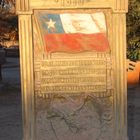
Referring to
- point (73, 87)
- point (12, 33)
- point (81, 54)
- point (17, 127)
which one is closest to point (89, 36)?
point (81, 54)

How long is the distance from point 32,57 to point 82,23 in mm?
801

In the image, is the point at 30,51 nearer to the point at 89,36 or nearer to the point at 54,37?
the point at 54,37

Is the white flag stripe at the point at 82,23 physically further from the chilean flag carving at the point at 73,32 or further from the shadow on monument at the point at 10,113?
the shadow on monument at the point at 10,113

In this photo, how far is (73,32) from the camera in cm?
702

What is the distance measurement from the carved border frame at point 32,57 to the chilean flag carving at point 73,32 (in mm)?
122

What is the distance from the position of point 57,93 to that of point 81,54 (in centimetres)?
61

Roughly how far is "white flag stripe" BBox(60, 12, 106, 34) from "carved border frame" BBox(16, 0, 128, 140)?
12 cm

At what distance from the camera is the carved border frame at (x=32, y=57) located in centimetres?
693

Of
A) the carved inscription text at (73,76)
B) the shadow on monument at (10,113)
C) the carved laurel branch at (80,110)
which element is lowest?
the shadow on monument at (10,113)

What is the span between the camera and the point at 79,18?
7.03 m

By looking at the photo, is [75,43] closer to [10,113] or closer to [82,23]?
[82,23]

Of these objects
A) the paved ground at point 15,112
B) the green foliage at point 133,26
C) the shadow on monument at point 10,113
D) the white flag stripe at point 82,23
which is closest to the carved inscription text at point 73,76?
the white flag stripe at point 82,23

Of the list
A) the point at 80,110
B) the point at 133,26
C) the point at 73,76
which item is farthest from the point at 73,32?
the point at 133,26

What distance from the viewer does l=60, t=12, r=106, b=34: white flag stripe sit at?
7.01 metres
